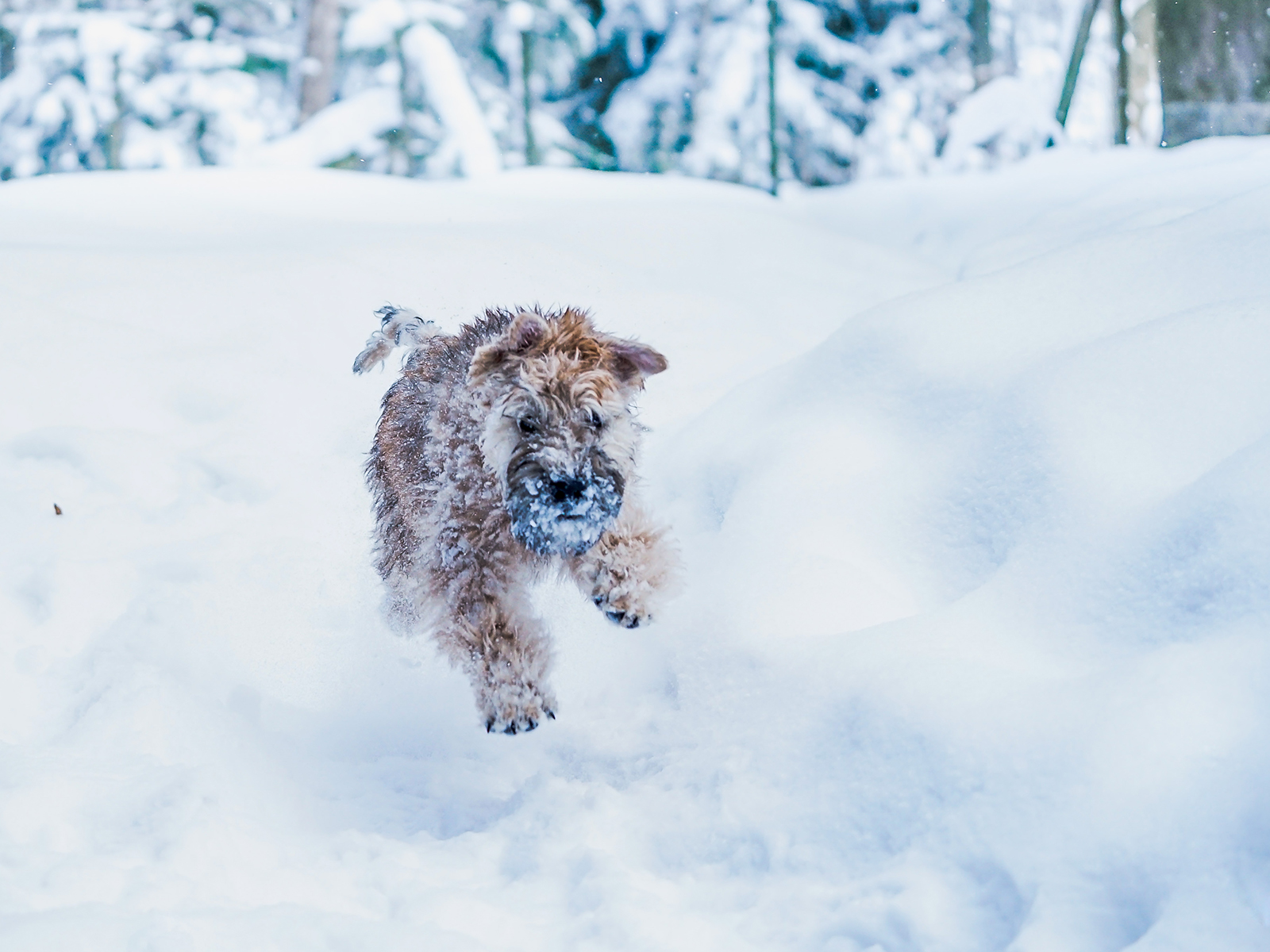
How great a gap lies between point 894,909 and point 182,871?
5.48 ft

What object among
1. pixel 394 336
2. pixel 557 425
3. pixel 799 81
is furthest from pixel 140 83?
pixel 557 425

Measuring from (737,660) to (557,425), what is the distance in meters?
0.93

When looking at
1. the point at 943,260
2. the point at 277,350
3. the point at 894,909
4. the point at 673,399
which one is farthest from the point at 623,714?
the point at 943,260

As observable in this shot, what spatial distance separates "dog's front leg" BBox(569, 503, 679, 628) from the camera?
3434 mm

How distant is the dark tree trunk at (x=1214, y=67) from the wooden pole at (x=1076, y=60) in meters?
3.17

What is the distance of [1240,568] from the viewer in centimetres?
237

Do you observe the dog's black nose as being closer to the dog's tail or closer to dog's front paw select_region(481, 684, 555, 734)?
dog's front paw select_region(481, 684, 555, 734)

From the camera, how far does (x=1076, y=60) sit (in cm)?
1503

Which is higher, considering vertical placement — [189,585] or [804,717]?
[804,717]

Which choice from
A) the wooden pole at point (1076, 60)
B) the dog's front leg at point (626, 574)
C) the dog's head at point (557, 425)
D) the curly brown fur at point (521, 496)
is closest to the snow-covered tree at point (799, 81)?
the wooden pole at point (1076, 60)

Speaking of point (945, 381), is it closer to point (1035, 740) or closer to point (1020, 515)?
point (1020, 515)

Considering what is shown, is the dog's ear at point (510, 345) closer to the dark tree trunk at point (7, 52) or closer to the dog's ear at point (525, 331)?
the dog's ear at point (525, 331)

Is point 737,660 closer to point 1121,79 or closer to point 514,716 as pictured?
point 514,716

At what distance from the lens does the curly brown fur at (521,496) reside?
123 inches
